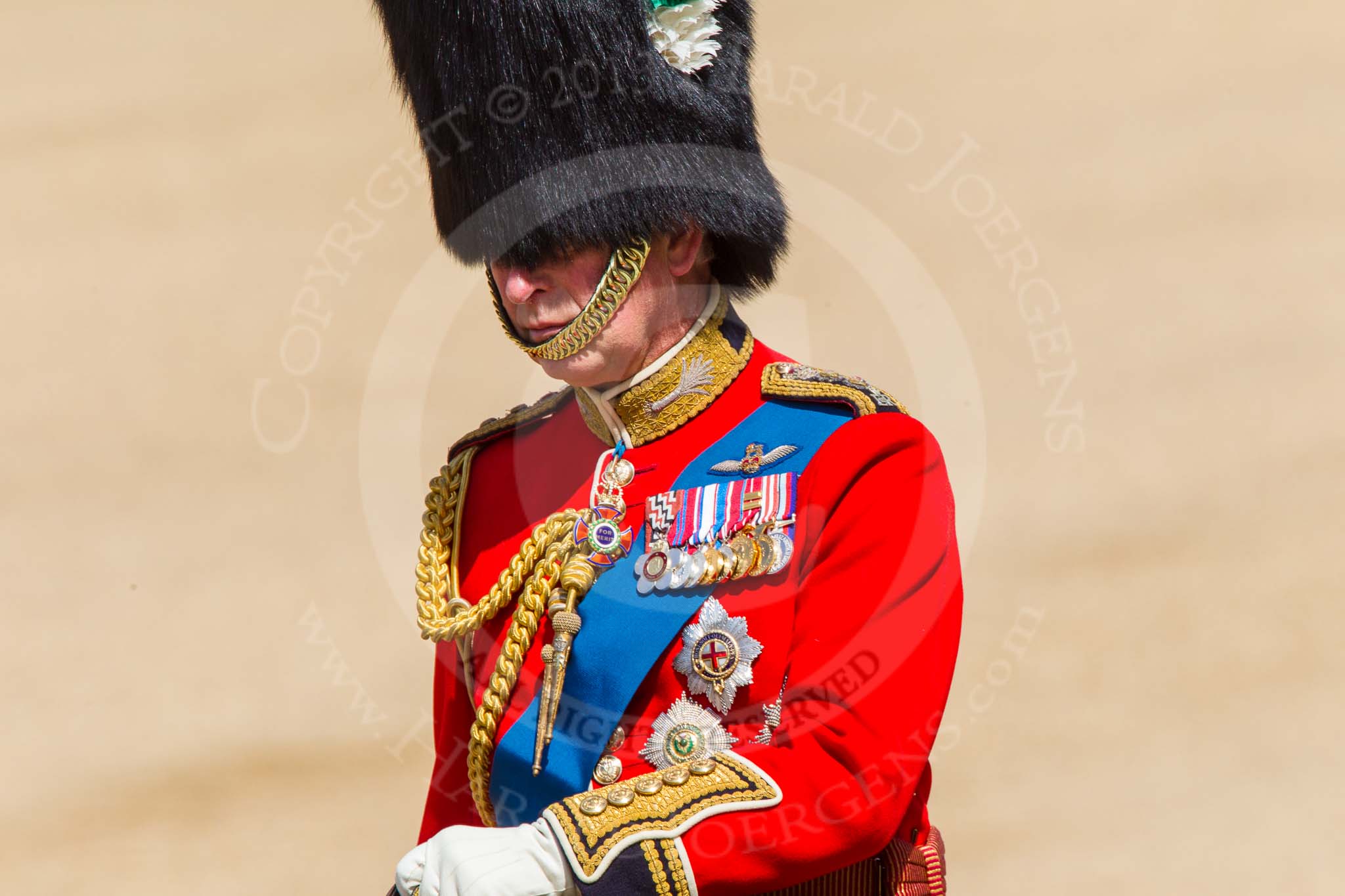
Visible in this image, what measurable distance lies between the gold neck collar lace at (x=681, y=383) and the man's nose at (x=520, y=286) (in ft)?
0.67

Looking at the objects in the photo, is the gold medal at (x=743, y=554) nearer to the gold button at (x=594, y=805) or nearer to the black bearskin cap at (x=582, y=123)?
the gold button at (x=594, y=805)

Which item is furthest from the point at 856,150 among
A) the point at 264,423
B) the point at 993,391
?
the point at 264,423

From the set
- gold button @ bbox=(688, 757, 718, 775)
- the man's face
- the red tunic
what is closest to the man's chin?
the man's face

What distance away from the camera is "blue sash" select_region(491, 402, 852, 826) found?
2668 mm

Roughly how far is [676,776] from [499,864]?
0.26 metres

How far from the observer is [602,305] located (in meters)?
2.71

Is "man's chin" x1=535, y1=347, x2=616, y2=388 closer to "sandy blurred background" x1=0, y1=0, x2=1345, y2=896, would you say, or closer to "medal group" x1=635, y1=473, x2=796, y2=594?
"medal group" x1=635, y1=473, x2=796, y2=594

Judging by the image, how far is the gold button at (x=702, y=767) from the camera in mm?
2480

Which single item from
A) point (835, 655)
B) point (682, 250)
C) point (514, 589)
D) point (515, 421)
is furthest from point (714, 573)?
point (515, 421)

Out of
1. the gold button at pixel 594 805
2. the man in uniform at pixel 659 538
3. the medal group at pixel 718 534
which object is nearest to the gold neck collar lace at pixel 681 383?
the man in uniform at pixel 659 538

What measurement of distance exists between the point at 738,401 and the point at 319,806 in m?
3.18

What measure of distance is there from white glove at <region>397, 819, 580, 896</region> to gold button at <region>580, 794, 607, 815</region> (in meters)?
0.06

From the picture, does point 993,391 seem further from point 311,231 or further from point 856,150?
point 311,231

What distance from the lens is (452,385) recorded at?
6.05 m
